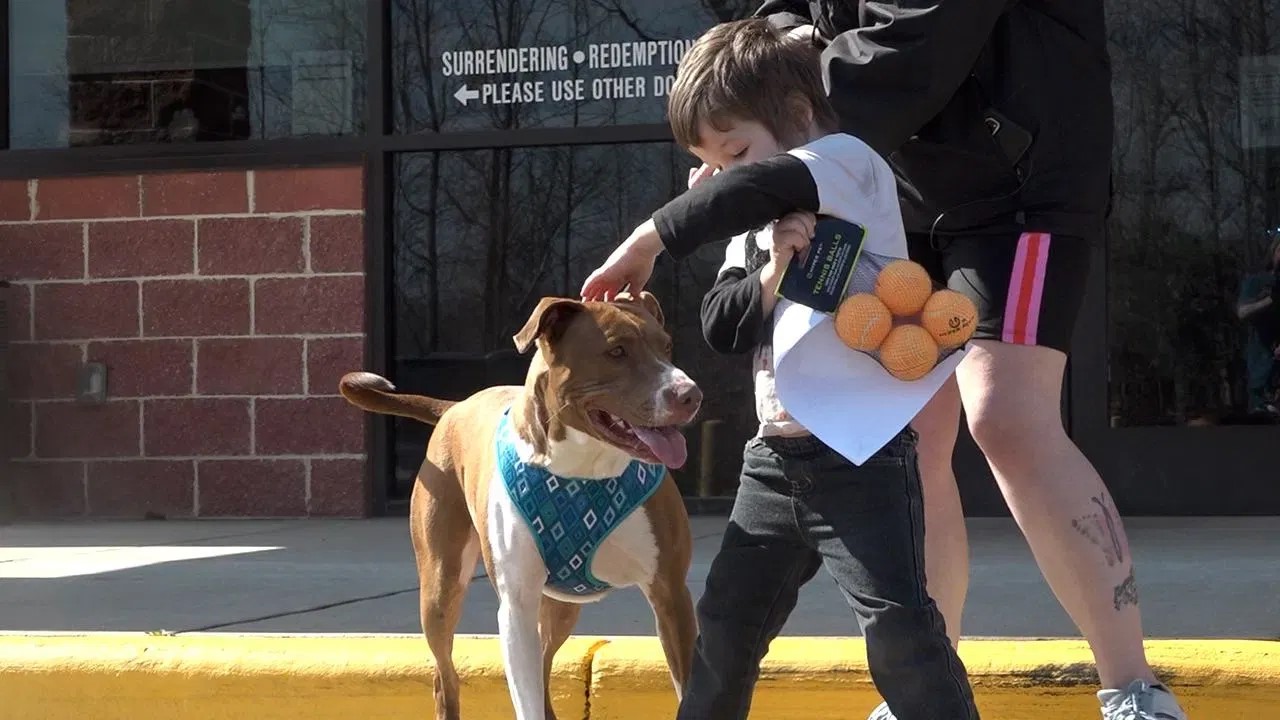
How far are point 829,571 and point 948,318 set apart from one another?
50 cm

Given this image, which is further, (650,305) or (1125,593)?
(650,305)

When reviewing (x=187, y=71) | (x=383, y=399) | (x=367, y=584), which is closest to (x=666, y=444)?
(x=383, y=399)

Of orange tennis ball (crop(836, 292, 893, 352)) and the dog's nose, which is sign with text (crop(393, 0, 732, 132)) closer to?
the dog's nose

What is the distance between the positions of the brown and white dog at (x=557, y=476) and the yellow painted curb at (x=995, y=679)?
8.0 inches

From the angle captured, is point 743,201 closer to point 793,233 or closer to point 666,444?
point 793,233

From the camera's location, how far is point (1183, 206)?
7.64m

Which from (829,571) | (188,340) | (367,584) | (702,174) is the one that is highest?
(702,174)

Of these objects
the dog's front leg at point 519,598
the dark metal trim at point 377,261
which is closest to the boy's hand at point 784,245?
the dog's front leg at point 519,598

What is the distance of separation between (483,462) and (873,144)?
50.5 inches

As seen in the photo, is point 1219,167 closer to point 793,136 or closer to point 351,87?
point 351,87

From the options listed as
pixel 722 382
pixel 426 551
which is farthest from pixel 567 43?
pixel 426 551

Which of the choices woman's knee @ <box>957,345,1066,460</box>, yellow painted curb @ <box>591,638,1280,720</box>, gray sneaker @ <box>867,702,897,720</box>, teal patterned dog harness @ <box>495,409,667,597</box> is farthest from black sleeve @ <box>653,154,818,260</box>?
yellow painted curb @ <box>591,638,1280,720</box>

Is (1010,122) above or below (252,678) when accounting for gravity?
above

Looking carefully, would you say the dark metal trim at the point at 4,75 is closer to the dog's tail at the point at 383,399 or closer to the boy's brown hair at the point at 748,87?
the dog's tail at the point at 383,399
